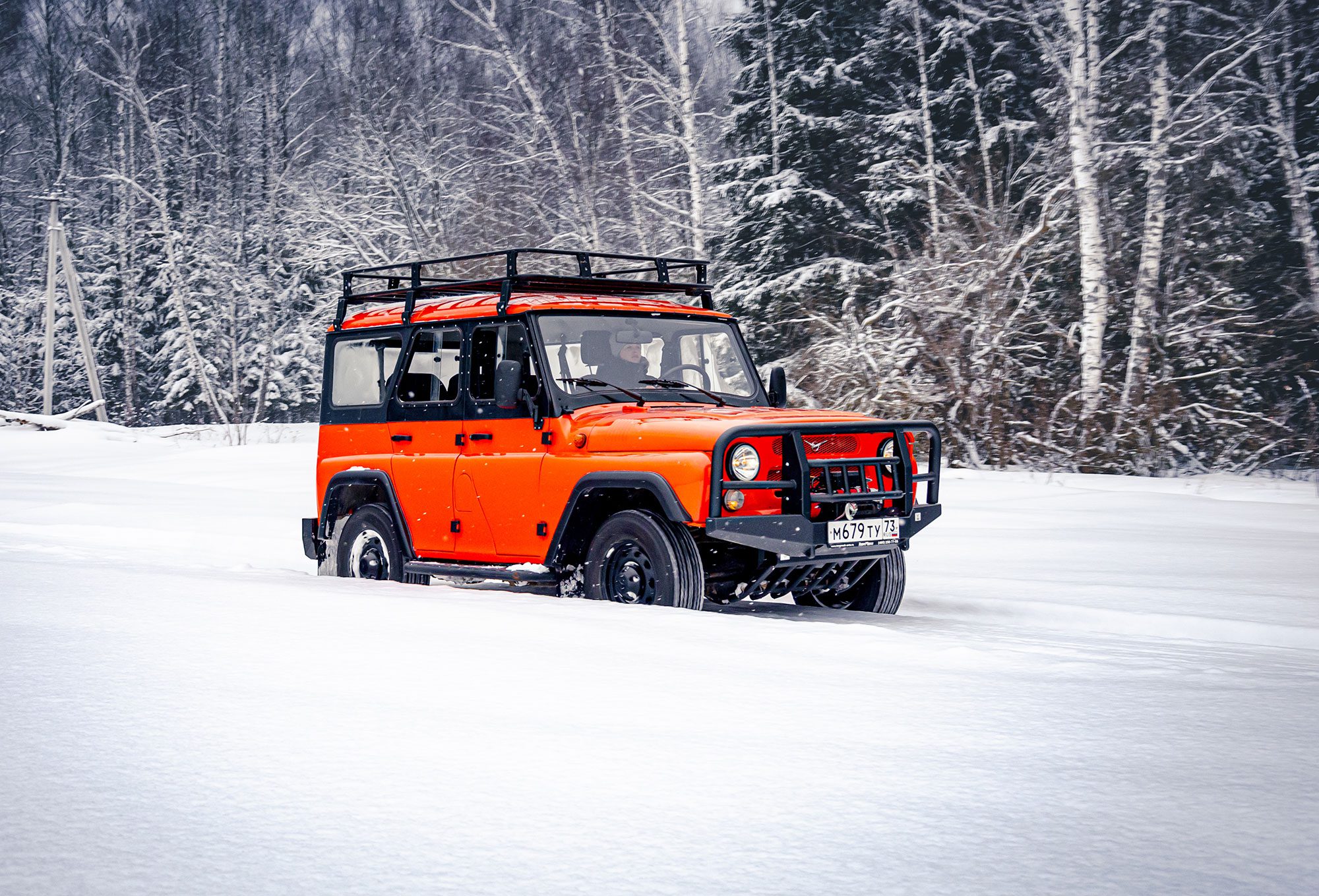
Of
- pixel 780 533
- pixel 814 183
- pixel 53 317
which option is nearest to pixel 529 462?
pixel 780 533

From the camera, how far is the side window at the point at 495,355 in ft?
27.6

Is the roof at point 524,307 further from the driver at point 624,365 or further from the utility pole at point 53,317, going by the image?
the utility pole at point 53,317

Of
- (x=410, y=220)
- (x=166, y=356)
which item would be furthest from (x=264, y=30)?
(x=410, y=220)

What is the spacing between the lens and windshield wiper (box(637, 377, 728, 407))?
338 inches

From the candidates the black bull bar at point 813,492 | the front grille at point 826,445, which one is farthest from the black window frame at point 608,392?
the black bull bar at point 813,492

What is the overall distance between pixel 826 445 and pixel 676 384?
1.27 m

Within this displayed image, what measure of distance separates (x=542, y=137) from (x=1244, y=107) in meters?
14.3

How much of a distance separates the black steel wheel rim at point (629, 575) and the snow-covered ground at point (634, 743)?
0.40m

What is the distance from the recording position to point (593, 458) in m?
7.91

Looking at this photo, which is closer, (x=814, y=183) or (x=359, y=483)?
(x=359, y=483)

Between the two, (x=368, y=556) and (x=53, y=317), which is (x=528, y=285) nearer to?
(x=368, y=556)

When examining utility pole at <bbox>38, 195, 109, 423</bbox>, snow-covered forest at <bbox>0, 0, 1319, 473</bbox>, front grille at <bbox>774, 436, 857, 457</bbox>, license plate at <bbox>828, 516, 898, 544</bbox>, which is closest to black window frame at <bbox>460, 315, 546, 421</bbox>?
front grille at <bbox>774, 436, 857, 457</bbox>

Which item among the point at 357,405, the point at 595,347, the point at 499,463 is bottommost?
the point at 499,463

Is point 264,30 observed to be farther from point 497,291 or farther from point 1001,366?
point 497,291
